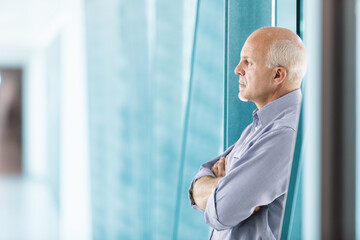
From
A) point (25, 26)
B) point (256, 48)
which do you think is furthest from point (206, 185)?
point (25, 26)

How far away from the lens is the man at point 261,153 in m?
1.59

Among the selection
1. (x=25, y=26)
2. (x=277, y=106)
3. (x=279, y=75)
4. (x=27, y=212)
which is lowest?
(x=27, y=212)

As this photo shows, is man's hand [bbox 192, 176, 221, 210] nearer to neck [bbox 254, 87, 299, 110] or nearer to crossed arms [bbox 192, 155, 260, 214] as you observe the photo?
crossed arms [bbox 192, 155, 260, 214]

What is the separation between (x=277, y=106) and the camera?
171cm

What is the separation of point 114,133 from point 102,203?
3.77ft

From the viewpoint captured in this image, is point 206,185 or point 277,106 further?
point 206,185

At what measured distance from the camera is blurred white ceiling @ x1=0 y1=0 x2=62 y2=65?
868cm

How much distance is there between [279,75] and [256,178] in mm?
388

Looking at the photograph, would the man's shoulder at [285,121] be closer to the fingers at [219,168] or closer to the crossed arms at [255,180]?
the crossed arms at [255,180]

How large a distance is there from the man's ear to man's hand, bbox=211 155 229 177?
1.28 feet

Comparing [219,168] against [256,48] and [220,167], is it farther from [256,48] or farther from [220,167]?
[256,48]

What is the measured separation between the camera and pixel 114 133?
5895 mm

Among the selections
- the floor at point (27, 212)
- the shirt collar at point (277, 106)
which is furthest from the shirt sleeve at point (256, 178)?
the floor at point (27, 212)

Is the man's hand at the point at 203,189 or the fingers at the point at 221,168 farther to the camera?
the fingers at the point at 221,168
